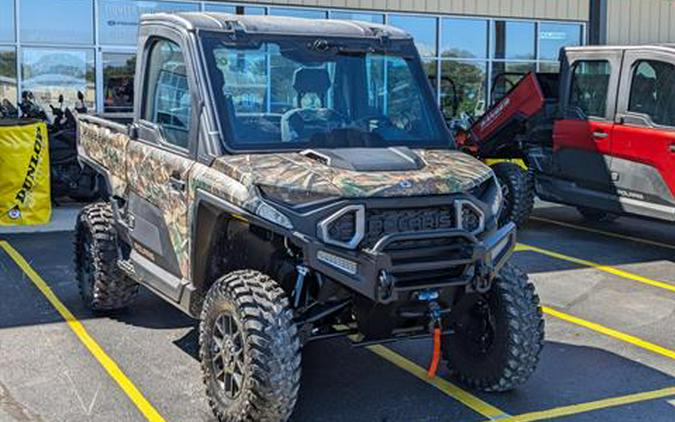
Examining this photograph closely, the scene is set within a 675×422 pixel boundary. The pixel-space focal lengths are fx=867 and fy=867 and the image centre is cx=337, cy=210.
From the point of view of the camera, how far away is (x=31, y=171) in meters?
10.7

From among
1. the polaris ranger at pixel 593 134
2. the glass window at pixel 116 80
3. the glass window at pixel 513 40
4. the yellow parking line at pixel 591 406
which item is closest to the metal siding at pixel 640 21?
the glass window at pixel 513 40

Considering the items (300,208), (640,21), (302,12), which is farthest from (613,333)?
(640,21)

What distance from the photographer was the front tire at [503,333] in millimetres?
4910

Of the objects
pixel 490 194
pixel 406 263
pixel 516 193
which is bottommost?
pixel 516 193

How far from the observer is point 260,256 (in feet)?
16.2

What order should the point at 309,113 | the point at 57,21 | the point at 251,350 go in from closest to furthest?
1. the point at 251,350
2. the point at 309,113
3. the point at 57,21

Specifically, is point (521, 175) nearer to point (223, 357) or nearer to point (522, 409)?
point (522, 409)

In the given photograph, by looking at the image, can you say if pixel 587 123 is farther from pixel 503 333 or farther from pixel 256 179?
pixel 256 179

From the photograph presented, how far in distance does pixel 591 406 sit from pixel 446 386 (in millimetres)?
866

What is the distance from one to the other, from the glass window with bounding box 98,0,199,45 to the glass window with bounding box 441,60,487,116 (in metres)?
6.22

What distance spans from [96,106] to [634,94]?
31.1 ft

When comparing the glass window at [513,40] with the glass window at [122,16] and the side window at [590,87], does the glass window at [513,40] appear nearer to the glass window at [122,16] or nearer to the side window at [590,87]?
the glass window at [122,16]

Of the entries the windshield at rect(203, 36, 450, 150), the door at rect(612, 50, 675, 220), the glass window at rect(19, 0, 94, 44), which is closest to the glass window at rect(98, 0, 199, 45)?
the glass window at rect(19, 0, 94, 44)

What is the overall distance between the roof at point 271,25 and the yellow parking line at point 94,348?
7.19 feet
